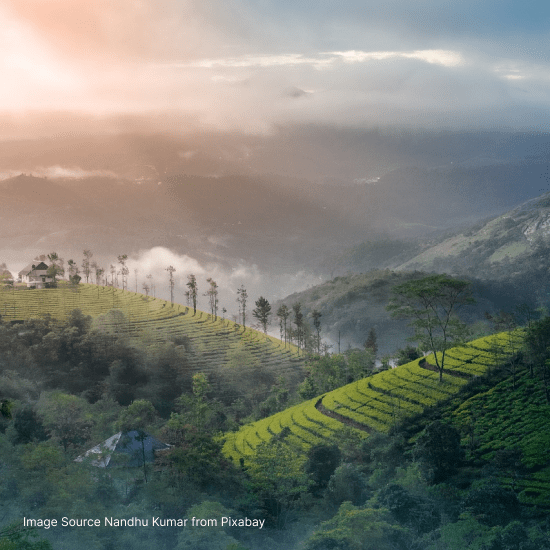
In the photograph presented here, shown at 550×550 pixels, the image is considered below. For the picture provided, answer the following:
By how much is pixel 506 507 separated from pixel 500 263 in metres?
178

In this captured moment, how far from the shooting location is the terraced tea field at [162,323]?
7842 cm

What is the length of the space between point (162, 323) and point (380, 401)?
4694 cm

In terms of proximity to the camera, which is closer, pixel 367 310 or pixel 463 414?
pixel 463 414

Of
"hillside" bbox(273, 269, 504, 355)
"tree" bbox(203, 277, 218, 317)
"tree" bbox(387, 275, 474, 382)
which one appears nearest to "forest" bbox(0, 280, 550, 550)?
"tree" bbox(387, 275, 474, 382)

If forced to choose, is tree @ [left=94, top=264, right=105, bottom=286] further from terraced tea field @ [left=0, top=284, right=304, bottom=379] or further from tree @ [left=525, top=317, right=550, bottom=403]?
tree @ [left=525, top=317, right=550, bottom=403]

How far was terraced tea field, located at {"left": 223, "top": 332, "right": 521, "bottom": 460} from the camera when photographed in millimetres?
42094

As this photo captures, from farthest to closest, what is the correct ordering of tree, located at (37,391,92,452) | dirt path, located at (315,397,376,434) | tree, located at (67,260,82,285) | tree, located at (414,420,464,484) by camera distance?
tree, located at (67,260,82,285) < tree, located at (37,391,92,452) < dirt path, located at (315,397,376,434) < tree, located at (414,420,464,484)

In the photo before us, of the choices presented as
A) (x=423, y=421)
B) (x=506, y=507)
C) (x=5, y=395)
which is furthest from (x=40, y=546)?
(x=5, y=395)

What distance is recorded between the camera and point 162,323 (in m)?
85.5

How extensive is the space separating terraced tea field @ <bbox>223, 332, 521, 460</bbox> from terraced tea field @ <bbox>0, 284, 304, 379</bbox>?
27.5 meters

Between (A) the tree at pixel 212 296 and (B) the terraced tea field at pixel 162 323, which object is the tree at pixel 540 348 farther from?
(A) the tree at pixel 212 296

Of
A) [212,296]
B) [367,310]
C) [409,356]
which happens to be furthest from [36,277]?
[367,310]

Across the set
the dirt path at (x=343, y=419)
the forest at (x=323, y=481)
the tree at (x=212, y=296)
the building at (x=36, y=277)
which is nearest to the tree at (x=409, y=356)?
the forest at (x=323, y=481)

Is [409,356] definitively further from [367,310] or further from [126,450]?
[367,310]
